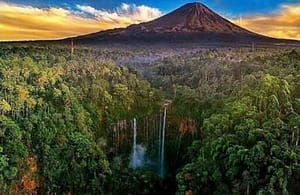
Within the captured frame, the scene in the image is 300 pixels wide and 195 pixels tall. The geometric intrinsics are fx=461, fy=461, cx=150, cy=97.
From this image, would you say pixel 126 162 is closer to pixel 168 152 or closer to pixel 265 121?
pixel 168 152

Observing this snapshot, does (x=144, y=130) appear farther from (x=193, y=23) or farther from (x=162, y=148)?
(x=193, y=23)

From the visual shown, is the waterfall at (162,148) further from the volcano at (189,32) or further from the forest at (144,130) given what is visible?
the volcano at (189,32)

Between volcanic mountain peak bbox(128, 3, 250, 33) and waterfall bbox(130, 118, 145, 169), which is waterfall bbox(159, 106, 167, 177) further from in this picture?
volcanic mountain peak bbox(128, 3, 250, 33)

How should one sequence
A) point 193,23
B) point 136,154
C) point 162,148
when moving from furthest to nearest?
point 193,23
point 162,148
point 136,154

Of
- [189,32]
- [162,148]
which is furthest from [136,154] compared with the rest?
[189,32]

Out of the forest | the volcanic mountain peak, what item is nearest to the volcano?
the volcanic mountain peak

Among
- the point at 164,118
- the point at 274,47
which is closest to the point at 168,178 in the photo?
the point at 164,118
